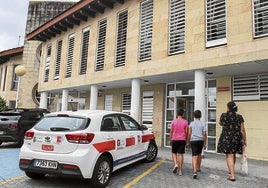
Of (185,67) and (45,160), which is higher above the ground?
(185,67)

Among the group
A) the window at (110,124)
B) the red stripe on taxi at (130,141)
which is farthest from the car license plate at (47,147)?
the red stripe on taxi at (130,141)

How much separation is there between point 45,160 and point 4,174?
1.99m

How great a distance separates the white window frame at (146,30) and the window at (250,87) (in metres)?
3.94

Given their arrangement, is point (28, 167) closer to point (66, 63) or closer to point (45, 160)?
point (45, 160)

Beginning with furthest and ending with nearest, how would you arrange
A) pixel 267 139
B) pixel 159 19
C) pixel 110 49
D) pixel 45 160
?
pixel 110 49, pixel 159 19, pixel 267 139, pixel 45 160

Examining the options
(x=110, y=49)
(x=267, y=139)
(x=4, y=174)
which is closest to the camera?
(x=4, y=174)

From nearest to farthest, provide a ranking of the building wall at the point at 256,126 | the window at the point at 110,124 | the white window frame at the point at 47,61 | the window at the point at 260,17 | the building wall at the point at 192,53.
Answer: the window at the point at 110,124 → the window at the point at 260,17 → the building wall at the point at 192,53 → the building wall at the point at 256,126 → the white window frame at the point at 47,61

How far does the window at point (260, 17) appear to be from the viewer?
774cm

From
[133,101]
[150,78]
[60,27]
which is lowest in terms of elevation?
[133,101]

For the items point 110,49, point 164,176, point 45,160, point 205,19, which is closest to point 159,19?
point 205,19

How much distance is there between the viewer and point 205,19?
Result: 9055 mm

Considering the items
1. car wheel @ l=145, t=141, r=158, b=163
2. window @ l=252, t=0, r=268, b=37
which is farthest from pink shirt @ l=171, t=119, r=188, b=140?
window @ l=252, t=0, r=268, b=37

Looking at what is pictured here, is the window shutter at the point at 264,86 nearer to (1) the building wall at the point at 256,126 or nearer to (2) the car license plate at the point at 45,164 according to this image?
(1) the building wall at the point at 256,126

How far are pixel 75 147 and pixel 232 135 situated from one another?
3.87m
